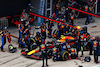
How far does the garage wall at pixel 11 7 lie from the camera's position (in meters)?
25.4

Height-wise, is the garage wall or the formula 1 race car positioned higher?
the garage wall

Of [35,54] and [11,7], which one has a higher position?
[11,7]

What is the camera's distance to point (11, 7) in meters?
26.0

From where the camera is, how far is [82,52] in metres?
17.5

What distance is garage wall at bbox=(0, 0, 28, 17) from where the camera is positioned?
25436 millimetres

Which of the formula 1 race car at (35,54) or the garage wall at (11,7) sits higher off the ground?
the garage wall at (11,7)

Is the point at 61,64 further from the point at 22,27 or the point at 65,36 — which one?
the point at 22,27

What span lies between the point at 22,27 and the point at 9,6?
6381 mm

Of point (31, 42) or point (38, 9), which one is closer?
point (31, 42)

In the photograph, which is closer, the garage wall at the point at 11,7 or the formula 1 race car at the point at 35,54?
the formula 1 race car at the point at 35,54

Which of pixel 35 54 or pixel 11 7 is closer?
pixel 35 54

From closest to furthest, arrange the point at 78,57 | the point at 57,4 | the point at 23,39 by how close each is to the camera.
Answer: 1. the point at 78,57
2. the point at 23,39
3. the point at 57,4

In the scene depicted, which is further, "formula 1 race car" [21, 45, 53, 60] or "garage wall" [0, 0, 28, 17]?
"garage wall" [0, 0, 28, 17]

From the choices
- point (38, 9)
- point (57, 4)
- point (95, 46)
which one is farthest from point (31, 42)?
point (57, 4)
